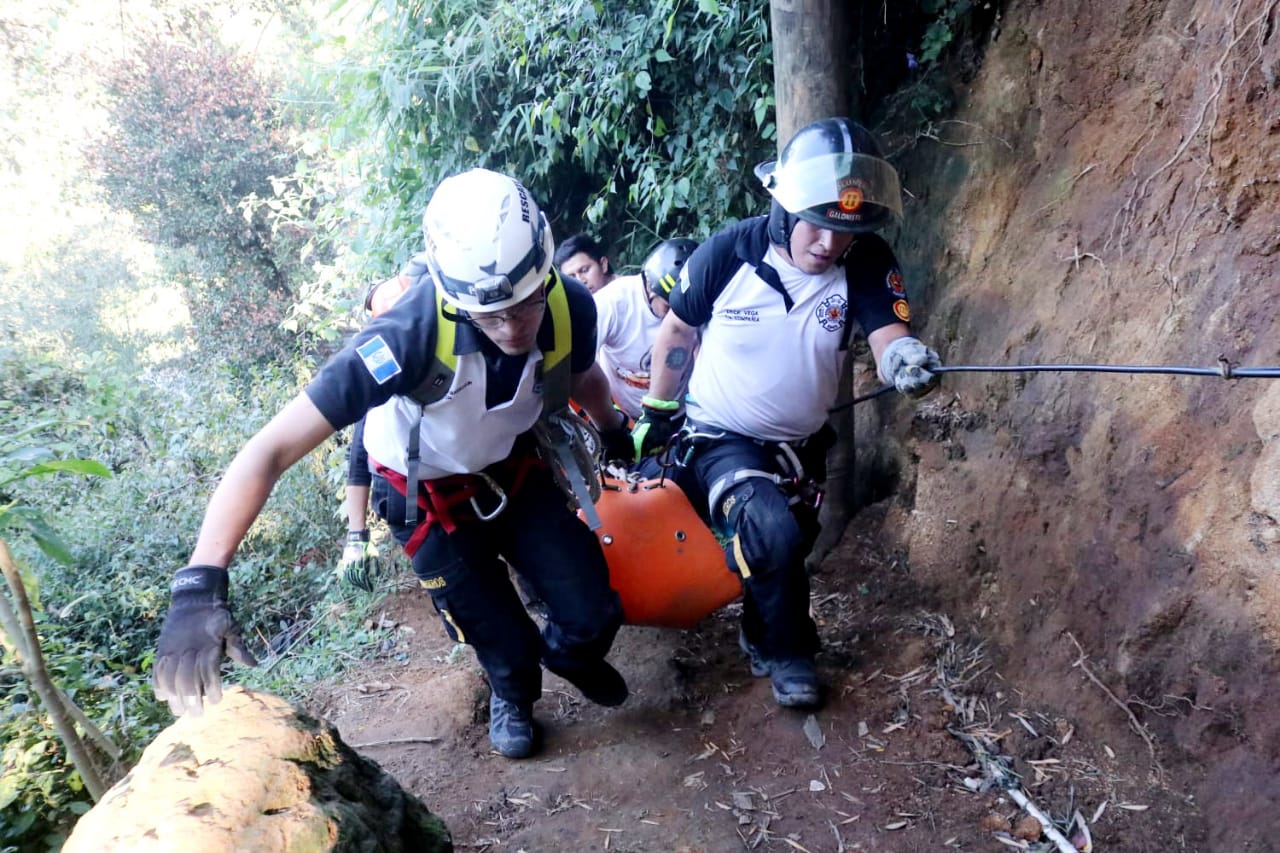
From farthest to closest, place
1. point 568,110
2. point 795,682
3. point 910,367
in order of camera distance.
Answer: point 568,110 < point 795,682 < point 910,367

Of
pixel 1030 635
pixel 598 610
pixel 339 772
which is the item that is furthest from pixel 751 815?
pixel 339 772

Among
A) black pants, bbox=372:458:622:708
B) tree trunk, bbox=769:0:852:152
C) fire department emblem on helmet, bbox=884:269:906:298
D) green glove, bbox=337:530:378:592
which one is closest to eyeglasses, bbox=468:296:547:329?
black pants, bbox=372:458:622:708

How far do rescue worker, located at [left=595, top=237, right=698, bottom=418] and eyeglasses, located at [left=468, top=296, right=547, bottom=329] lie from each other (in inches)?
68.0

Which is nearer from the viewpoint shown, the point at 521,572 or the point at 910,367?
the point at 910,367

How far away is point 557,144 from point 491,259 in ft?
11.6

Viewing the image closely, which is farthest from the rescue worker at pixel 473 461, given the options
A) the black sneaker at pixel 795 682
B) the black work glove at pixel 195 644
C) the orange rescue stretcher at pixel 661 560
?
the black sneaker at pixel 795 682

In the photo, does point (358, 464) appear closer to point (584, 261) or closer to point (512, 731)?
point (512, 731)

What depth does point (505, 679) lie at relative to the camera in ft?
10.8

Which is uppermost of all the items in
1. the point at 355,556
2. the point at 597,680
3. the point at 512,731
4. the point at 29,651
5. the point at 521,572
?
the point at 29,651

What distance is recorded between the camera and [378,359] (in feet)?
8.02

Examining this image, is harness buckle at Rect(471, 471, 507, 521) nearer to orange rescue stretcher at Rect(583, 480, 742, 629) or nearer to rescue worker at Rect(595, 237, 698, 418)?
orange rescue stretcher at Rect(583, 480, 742, 629)

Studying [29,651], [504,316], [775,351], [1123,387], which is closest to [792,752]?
[775,351]

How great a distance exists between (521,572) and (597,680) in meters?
0.58

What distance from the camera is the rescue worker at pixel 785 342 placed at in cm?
307
